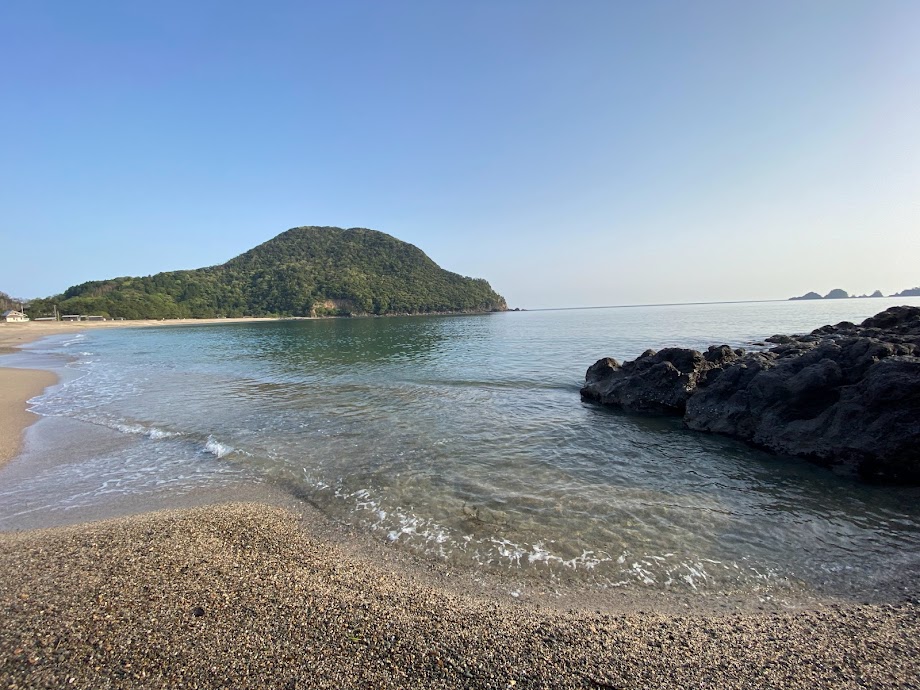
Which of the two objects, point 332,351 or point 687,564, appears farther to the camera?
point 332,351

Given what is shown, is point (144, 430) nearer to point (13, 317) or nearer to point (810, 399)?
point (810, 399)

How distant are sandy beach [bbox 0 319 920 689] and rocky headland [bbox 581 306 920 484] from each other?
5.83 m

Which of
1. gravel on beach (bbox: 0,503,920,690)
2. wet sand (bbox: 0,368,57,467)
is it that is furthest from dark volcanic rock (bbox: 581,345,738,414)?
wet sand (bbox: 0,368,57,467)

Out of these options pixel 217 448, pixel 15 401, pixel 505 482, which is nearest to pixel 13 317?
pixel 15 401

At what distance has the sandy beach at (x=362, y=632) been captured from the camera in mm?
4254

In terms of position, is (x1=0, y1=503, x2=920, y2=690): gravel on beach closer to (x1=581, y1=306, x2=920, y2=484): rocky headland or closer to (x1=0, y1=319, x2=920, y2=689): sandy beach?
(x1=0, y1=319, x2=920, y2=689): sandy beach

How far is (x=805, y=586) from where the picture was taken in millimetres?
6215

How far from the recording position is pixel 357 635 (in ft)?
16.0

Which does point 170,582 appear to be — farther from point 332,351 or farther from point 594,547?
point 332,351

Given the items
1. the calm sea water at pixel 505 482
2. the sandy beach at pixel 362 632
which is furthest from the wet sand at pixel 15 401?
the sandy beach at pixel 362 632

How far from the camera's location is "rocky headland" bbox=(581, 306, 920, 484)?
33.9 ft

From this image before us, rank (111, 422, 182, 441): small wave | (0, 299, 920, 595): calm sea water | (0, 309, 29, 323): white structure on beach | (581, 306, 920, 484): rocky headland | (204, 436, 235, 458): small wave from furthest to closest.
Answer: (0, 309, 29, 323): white structure on beach → (111, 422, 182, 441): small wave → (204, 436, 235, 458): small wave → (581, 306, 920, 484): rocky headland → (0, 299, 920, 595): calm sea water

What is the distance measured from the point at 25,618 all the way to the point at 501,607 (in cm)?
632

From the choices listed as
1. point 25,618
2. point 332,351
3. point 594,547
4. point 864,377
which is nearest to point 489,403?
point 594,547
